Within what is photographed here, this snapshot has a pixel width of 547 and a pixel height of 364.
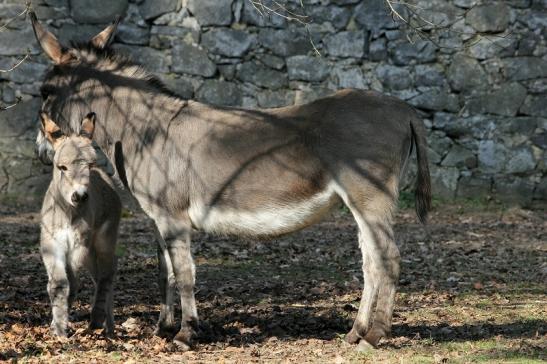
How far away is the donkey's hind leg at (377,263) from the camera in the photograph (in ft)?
18.2

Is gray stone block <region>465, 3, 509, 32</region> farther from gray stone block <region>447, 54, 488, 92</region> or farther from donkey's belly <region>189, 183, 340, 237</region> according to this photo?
donkey's belly <region>189, 183, 340, 237</region>

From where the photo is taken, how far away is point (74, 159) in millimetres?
5527

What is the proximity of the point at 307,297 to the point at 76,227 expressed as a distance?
2.36 metres

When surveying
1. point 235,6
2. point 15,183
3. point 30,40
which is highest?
point 235,6

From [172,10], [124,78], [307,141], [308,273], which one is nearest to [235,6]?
[172,10]

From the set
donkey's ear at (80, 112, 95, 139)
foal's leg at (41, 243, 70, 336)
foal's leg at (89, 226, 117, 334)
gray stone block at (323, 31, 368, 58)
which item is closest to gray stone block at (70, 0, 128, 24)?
gray stone block at (323, 31, 368, 58)

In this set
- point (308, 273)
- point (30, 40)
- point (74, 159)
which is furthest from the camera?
point (30, 40)

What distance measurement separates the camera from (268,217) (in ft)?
18.7

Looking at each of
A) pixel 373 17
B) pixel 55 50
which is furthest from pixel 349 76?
pixel 55 50

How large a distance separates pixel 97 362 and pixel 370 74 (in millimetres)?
8175

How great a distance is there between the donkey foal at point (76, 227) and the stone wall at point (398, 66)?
20.9 feet

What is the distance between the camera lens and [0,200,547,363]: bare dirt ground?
5414mm

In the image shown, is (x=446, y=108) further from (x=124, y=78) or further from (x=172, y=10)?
(x=124, y=78)

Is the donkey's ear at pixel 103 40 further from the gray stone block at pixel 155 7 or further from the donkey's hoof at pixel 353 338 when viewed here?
the gray stone block at pixel 155 7
